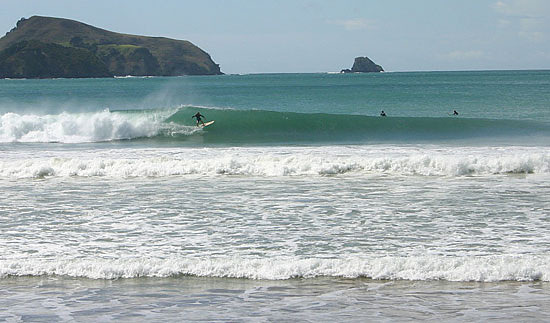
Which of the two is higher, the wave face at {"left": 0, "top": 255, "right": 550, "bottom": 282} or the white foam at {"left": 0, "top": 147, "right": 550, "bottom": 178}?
the white foam at {"left": 0, "top": 147, "right": 550, "bottom": 178}

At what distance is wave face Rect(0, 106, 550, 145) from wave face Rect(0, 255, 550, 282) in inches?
688

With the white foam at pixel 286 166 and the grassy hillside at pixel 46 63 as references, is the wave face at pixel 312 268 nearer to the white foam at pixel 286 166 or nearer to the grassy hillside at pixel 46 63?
the white foam at pixel 286 166

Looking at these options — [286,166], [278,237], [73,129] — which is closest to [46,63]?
[73,129]

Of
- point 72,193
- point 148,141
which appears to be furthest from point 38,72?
point 72,193

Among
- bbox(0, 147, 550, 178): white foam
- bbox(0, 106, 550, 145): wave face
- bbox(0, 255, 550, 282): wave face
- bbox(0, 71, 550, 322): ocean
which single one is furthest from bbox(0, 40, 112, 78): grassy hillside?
bbox(0, 255, 550, 282): wave face

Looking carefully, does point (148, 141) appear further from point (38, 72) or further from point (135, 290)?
point (38, 72)

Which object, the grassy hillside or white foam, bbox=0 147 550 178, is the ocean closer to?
white foam, bbox=0 147 550 178

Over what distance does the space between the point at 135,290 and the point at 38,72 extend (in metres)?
190

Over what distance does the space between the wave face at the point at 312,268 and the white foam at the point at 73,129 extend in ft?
63.9

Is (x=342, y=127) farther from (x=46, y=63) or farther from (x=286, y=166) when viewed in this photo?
(x=46, y=63)

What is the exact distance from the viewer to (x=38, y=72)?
185m

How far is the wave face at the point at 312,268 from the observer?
784 cm

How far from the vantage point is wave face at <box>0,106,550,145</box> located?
2725 cm

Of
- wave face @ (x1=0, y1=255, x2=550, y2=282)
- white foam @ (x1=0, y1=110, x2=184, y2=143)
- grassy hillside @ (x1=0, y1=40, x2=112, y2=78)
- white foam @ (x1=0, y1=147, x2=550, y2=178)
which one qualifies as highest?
grassy hillside @ (x1=0, y1=40, x2=112, y2=78)
